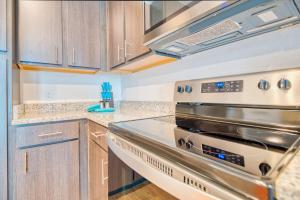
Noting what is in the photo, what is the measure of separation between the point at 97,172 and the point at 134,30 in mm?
1070

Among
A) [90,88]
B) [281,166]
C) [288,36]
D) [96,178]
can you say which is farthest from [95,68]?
[281,166]

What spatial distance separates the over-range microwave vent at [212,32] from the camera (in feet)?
2.49

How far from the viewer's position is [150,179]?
23.4 inches

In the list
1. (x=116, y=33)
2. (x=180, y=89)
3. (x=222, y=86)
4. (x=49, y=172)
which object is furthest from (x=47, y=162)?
(x=222, y=86)

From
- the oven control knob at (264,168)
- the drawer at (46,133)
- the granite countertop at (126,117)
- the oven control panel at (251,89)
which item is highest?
the oven control panel at (251,89)

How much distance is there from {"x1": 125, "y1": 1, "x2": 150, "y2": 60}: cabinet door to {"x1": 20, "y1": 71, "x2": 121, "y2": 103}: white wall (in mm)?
734

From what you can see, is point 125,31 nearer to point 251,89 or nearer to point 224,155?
point 251,89

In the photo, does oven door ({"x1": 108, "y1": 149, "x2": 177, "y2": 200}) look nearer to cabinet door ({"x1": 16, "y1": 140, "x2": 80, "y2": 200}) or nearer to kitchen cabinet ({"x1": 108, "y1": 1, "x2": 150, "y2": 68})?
cabinet door ({"x1": 16, "y1": 140, "x2": 80, "y2": 200})

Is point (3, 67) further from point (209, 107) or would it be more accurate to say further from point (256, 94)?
point (256, 94)

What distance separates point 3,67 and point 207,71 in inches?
54.3

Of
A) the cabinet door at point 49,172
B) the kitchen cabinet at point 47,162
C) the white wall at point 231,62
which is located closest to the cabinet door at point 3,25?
the kitchen cabinet at point 47,162

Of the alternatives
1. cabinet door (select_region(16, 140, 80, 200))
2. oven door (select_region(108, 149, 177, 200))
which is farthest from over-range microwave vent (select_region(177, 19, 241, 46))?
cabinet door (select_region(16, 140, 80, 200))

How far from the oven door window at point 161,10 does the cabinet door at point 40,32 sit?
878 millimetres

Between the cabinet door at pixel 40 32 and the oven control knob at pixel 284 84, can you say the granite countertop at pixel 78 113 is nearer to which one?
the cabinet door at pixel 40 32
